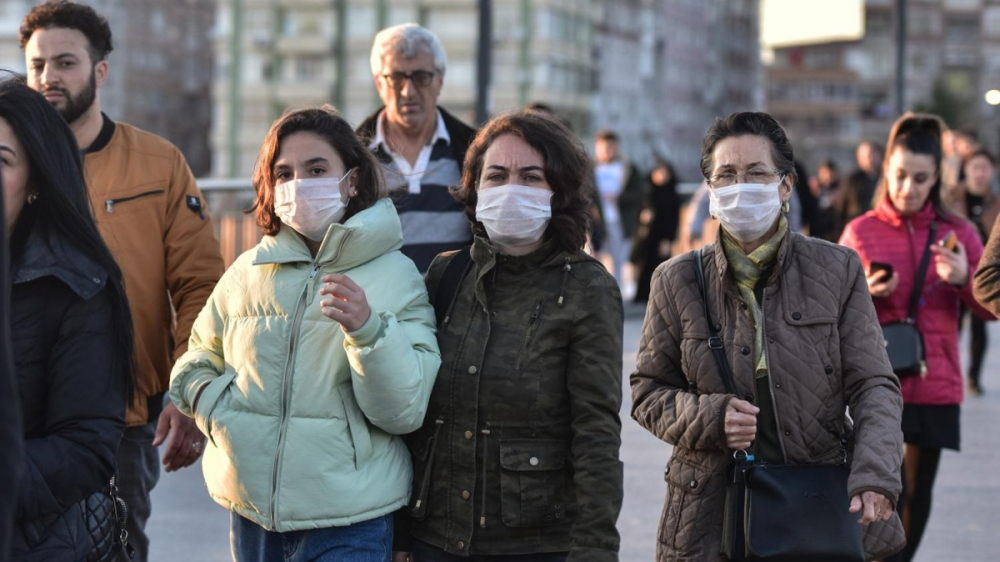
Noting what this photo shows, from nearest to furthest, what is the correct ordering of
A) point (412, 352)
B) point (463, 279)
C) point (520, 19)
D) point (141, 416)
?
1. point (412, 352)
2. point (463, 279)
3. point (141, 416)
4. point (520, 19)

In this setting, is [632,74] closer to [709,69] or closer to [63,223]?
[709,69]

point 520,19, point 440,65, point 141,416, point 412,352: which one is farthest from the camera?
point 520,19

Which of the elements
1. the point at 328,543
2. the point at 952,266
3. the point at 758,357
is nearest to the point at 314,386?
the point at 328,543

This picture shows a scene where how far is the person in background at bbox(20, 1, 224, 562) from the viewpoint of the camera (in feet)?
17.4

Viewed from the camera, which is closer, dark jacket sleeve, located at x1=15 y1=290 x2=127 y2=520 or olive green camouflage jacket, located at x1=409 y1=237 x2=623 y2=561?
dark jacket sleeve, located at x1=15 y1=290 x2=127 y2=520

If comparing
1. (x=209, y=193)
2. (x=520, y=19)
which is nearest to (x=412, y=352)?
(x=209, y=193)

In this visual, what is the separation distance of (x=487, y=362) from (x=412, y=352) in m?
0.21

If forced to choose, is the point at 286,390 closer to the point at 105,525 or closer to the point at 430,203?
the point at 105,525

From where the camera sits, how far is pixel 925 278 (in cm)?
600

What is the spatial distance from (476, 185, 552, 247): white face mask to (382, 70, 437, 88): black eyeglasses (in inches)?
72.6

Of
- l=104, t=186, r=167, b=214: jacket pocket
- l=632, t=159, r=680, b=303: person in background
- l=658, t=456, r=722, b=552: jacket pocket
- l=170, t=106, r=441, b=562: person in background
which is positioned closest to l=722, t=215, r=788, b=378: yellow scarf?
l=658, t=456, r=722, b=552: jacket pocket

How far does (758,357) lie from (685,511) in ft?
1.54

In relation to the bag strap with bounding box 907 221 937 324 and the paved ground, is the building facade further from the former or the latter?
the bag strap with bounding box 907 221 937 324

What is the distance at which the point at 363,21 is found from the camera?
99.0 meters
